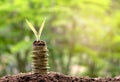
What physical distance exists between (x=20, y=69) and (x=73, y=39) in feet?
1.77

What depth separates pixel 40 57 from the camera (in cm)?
124

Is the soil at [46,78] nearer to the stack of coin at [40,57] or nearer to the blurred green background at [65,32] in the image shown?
the stack of coin at [40,57]

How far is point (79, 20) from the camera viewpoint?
127 inches

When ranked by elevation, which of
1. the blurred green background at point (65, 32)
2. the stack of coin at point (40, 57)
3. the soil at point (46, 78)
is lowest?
the soil at point (46, 78)

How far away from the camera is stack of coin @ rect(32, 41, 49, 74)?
1233 millimetres

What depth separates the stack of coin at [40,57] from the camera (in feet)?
4.05

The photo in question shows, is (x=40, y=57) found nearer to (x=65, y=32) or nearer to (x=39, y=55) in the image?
(x=39, y=55)

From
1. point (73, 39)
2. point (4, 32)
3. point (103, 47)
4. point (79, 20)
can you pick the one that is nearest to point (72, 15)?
point (79, 20)

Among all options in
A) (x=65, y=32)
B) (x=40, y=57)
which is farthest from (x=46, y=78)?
(x=65, y=32)

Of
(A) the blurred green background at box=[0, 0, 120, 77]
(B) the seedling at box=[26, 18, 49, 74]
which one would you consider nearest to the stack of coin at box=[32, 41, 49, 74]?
(B) the seedling at box=[26, 18, 49, 74]

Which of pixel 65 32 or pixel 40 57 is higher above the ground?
pixel 65 32

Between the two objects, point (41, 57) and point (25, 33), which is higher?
point (25, 33)

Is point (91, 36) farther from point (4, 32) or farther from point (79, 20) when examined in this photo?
point (4, 32)

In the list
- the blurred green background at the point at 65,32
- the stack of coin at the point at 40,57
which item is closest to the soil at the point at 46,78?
the stack of coin at the point at 40,57
